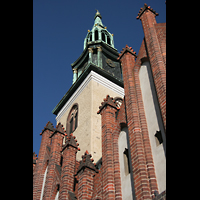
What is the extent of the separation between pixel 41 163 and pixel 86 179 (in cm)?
546

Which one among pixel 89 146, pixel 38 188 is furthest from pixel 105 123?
pixel 89 146

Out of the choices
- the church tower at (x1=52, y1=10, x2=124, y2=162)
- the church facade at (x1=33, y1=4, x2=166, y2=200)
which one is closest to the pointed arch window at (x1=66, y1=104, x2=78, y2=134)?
the church tower at (x1=52, y1=10, x2=124, y2=162)

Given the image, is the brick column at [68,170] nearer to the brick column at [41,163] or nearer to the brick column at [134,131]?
the brick column at [41,163]

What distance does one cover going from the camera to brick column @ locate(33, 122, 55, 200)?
42.9 ft

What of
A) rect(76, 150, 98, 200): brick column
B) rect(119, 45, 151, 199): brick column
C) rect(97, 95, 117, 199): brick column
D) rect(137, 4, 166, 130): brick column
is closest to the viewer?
rect(119, 45, 151, 199): brick column

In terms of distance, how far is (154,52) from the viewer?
8484 millimetres

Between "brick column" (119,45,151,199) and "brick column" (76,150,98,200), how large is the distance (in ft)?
8.20

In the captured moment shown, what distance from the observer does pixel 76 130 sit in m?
20.1

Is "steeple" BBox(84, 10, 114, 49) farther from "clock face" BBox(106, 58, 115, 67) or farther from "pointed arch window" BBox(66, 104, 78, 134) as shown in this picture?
"pointed arch window" BBox(66, 104, 78, 134)

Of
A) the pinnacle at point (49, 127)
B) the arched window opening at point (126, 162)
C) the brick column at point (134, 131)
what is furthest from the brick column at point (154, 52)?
the pinnacle at point (49, 127)

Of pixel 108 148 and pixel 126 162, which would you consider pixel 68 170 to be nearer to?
pixel 108 148

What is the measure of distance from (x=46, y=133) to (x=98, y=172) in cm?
676
